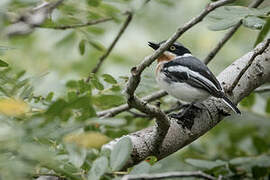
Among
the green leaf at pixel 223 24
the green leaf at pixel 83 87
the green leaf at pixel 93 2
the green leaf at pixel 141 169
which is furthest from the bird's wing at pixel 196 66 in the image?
the green leaf at pixel 141 169

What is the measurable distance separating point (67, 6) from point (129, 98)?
1.61 meters

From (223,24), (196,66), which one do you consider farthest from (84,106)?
(196,66)

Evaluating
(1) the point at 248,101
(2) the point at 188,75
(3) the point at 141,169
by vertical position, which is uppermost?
(3) the point at 141,169

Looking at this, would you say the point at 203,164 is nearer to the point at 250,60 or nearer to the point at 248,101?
the point at 250,60

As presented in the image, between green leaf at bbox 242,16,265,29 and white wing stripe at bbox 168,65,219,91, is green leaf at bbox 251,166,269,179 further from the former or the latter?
green leaf at bbox 242,16,265,29

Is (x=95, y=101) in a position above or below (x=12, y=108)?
below

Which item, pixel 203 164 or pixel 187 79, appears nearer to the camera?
pixel 203 164

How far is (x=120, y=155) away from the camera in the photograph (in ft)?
6.18

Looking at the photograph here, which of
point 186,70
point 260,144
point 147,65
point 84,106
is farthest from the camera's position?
point 186,70

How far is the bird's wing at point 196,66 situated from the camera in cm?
352

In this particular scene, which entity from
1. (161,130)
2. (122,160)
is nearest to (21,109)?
(122,160)

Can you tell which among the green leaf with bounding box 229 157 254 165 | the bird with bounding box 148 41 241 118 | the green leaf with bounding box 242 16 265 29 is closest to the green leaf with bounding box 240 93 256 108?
the bird with bounding box 148 41 241 118

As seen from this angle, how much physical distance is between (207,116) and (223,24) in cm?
63

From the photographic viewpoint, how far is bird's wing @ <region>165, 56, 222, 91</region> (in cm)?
352
